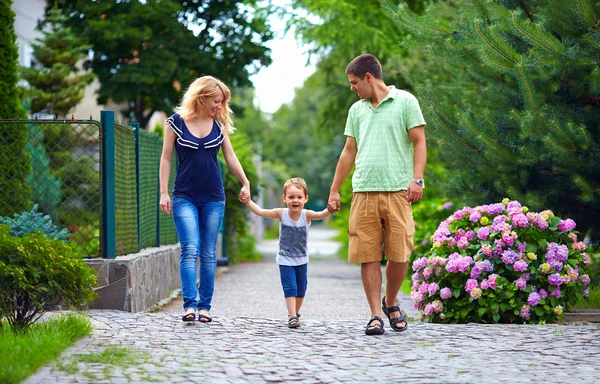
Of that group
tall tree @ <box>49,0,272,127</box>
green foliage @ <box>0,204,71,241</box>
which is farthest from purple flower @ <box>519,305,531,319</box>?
tall tree @ <box>49,0,272,127</box>

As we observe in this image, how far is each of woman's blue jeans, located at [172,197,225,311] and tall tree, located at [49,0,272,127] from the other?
1309 centimetres

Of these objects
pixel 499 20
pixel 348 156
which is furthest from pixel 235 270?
pixel 348 156

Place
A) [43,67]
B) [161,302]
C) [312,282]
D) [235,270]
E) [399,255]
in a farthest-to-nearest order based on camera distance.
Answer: [43,67], [235,270], [312,282], [161,302], [399,255]

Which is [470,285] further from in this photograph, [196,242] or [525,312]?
[196,242]

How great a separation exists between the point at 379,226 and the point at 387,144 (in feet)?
1.90

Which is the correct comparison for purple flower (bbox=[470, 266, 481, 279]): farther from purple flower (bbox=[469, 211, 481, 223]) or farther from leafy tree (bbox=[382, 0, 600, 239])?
leafy tree (bbox=[382, 0, 600, 239])

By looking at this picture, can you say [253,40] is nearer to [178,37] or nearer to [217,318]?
[178,37]

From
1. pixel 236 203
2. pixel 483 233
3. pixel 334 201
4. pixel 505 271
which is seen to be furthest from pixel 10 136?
pixel 236 203

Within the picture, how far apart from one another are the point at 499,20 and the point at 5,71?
5356 millimetres

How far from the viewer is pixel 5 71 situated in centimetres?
1066

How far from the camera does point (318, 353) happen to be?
19.2 feet

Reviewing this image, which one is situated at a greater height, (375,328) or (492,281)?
(492,281)

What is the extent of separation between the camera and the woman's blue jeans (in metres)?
7.11

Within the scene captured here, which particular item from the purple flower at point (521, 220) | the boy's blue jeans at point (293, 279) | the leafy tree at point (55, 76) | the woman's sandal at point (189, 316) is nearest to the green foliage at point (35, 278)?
the woman's sandal at point (189, 316)
